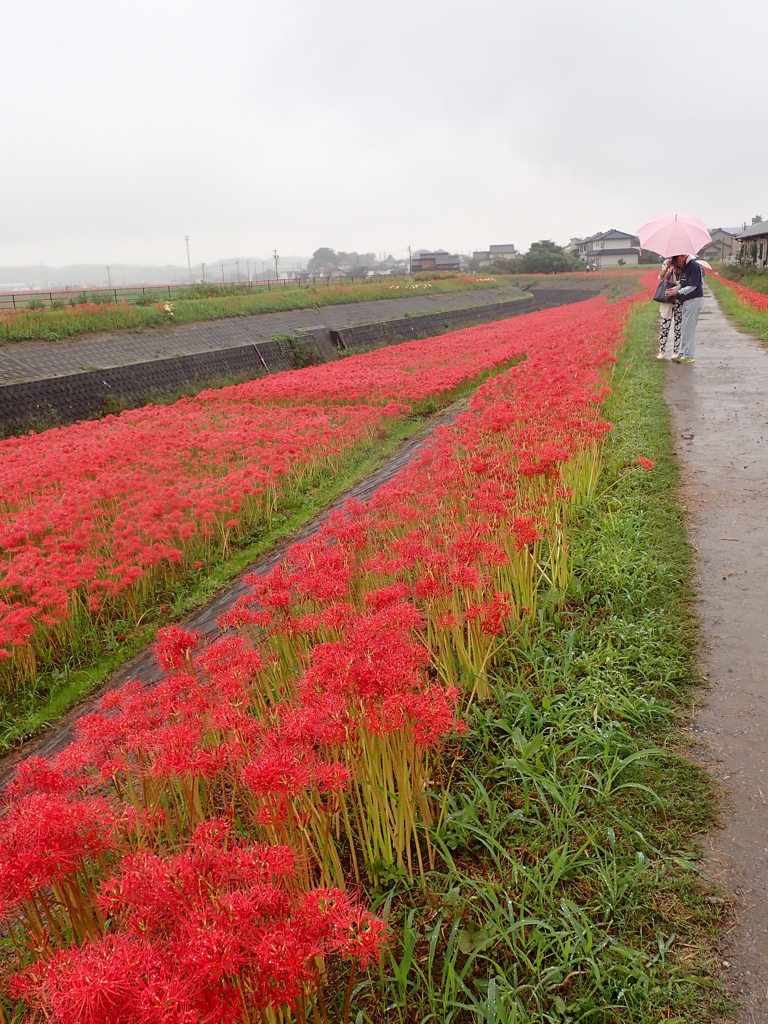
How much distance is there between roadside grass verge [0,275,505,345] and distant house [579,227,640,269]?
64.0m

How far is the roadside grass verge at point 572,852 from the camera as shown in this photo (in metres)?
2.20

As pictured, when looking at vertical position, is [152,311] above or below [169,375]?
above

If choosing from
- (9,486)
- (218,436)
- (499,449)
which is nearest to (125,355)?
(218,436)

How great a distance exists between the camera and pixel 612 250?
94.2 metres

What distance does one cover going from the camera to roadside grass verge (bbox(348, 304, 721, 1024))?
220 cm

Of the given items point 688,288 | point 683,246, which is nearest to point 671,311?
point 688,288

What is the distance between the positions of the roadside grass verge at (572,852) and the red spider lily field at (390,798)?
1cm

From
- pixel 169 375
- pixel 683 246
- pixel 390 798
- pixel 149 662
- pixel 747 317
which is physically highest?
pixel 683 246

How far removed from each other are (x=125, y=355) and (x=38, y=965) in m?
20.6

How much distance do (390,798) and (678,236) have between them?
44.1 ft

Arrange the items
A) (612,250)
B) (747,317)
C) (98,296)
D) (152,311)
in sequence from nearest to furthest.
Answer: (747,317) < (152,311) < (98,296) < (612,250)

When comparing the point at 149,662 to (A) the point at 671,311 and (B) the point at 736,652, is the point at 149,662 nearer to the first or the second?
(B) the point at 736,652

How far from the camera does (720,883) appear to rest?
2506mm

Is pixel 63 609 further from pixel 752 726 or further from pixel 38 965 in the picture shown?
pixel 752 726
